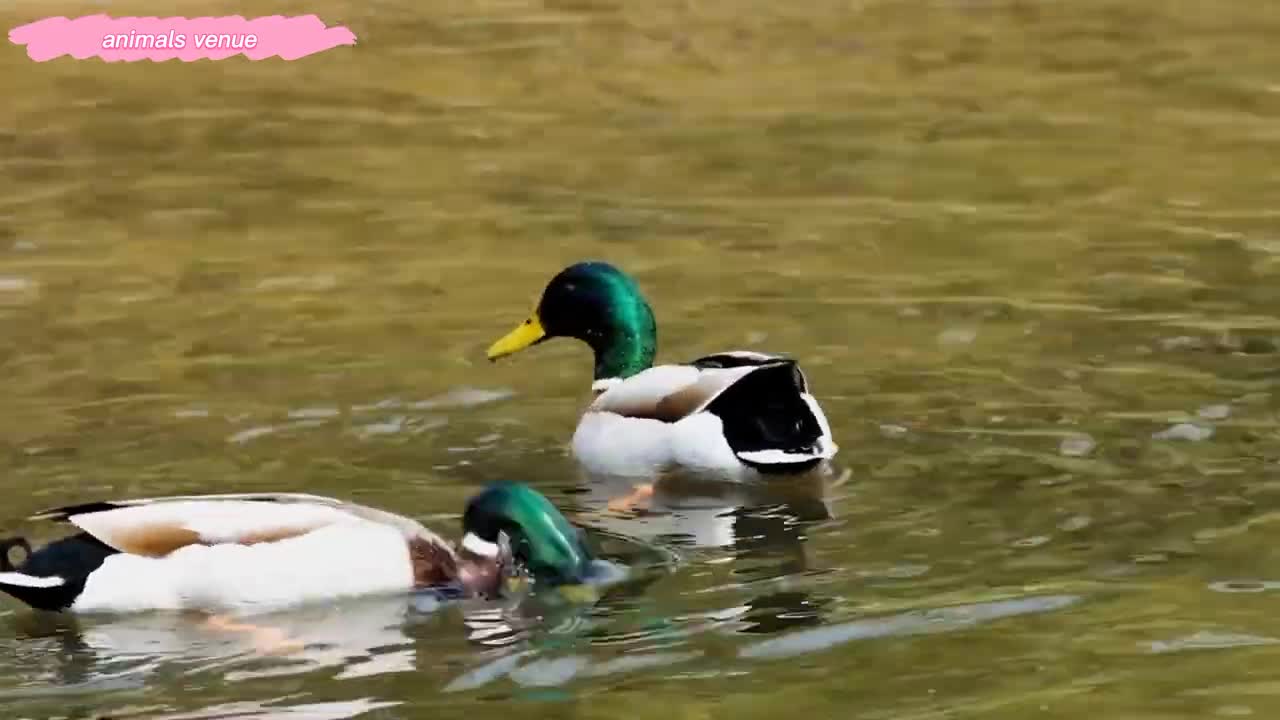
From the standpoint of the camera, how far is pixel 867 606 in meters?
8.80

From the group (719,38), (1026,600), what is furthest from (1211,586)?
(719,38)

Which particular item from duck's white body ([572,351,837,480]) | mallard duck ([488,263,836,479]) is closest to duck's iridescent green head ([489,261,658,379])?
mallard duck ([488,263,836,479])

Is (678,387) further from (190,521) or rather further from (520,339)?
(190,521)

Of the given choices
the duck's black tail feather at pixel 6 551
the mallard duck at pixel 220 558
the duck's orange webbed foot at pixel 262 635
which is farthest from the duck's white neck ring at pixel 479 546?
the duck's black tail feather at pixel 6 551

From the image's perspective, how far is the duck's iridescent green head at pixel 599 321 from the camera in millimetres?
12266

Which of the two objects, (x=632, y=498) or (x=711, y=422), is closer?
(x=632, y=498)

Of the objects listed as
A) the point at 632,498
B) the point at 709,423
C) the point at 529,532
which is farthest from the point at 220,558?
the point at 709,423

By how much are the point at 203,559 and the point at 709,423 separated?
2.54m

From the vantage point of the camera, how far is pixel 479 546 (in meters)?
9.44

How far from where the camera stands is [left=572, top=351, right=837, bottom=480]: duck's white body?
35.2 feet

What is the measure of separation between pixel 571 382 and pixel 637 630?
162 inches

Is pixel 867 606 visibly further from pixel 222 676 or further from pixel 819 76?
pixel 819 76

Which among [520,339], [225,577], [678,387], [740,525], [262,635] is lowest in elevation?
[740,525]

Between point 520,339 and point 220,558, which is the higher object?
A: point 520,339
